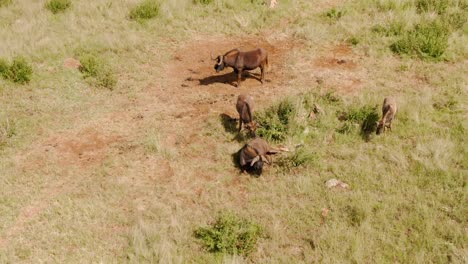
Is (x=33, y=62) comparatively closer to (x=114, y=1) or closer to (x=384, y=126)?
(x=114, y=1)

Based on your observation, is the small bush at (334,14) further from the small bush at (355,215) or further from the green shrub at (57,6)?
the green shrub at (57,6)

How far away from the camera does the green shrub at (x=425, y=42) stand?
12031 millimetres

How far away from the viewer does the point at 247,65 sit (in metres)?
11.0

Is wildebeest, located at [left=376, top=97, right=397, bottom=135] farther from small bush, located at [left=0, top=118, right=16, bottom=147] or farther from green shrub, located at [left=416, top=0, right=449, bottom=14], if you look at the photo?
small bush, located at [left=0, top=118, right=16, bottom=147]

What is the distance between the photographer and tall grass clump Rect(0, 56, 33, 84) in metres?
12.0

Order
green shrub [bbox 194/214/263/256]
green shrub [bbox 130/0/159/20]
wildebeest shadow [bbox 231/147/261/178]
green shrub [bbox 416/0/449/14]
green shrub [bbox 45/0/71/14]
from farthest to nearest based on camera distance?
1. green shrub [bbox 45/0/71/14]
2. green shrub [bbox 130/0/159/20]
3. green shrub [bbox 416/0/449/14]
4. wildebeest shadow [bbox 231/147/261/178]
5. green shrub [bbox 194/214/263/256]

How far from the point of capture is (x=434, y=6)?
567 inches

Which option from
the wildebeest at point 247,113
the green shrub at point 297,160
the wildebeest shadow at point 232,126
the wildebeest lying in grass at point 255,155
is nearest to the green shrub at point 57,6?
the wildebeest shadow at point 232,126

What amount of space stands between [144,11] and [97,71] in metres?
4.07

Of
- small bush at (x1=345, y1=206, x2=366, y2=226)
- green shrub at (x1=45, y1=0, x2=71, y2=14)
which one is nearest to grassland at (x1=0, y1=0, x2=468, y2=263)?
small bush at (x1=345, y1=206, x2=366, y2=226)

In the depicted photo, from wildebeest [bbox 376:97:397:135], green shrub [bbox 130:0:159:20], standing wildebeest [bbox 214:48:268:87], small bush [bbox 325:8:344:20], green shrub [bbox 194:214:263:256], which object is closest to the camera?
green shrub [bbox 194:214:263:256]

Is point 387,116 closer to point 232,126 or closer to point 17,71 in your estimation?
point 232,126

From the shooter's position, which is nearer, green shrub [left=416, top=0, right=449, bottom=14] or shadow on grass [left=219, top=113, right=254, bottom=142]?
shadow on grass [left=219, top=113, right=254, bottom=142]

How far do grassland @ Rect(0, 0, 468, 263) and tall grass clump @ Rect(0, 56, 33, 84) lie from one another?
8cm
